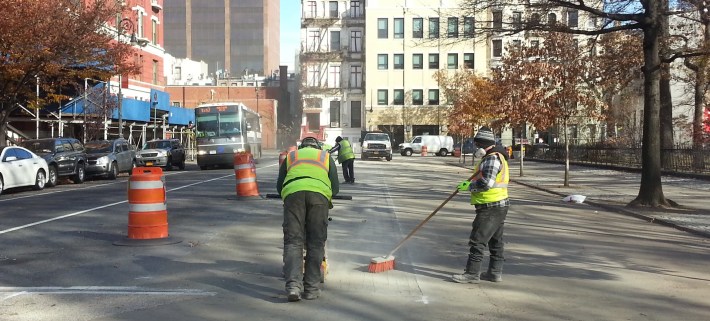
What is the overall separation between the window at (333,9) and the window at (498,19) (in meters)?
56.5

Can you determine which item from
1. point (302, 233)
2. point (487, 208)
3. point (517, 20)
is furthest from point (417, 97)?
point (302, 233)

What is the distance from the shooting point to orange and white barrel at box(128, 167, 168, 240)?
34.1 ft

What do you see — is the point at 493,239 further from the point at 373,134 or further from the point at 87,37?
the point at 373,134

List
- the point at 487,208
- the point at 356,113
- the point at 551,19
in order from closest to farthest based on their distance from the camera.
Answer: the point at 487,208
the point at 551,19
the point at 356,113

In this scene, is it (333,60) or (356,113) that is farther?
(356,113)

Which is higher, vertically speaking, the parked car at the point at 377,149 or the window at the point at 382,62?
the window at the point at 382,62

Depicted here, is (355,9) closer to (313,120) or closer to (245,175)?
(313,120)

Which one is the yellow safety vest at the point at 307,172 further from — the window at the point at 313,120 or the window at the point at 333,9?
the window at the point at 333,9

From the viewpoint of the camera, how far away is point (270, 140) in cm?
8525

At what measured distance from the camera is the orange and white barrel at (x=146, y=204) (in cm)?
1040

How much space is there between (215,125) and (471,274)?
27.2m

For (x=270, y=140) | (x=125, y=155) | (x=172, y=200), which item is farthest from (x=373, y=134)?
(x=270, y=140)

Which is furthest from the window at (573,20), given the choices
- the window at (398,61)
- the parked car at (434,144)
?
the window at (398,61)

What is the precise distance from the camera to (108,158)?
26797 mm
